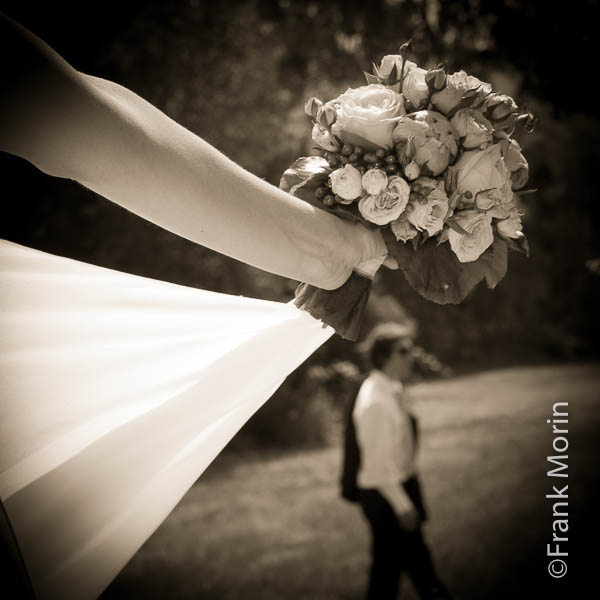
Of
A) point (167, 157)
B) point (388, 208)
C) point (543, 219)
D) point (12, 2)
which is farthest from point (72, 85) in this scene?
point (543, 219)

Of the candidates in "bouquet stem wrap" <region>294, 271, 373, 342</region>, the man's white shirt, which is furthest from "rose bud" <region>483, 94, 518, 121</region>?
the man's white shirt

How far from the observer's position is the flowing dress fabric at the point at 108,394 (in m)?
1.80

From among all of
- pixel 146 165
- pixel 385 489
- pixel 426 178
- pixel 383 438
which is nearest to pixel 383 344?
pixel 383 438

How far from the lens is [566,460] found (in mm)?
9055

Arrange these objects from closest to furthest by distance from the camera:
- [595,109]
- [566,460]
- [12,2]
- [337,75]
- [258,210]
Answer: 1. [258,210]
2. [595,109]
3. [12,2]
4. [337,75]
5. [566,460]

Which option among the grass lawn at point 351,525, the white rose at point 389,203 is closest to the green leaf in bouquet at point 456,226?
the white rose at point 389,203

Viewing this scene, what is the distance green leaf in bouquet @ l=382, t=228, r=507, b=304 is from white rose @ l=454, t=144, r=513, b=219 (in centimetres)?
16

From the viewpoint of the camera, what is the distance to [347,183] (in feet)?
Answer: 5.56

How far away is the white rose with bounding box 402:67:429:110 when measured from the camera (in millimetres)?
1774

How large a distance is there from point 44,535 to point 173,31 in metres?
7.00

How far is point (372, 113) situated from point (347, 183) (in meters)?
0.21

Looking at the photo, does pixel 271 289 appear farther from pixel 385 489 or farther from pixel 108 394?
pixel 108 394

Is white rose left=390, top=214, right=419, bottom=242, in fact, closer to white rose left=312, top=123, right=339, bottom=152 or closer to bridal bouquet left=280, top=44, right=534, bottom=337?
bridal bouquet left=280, top=44, right=534, bottom=337

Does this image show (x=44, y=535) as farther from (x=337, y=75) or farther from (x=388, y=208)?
(x=337, y=75)
